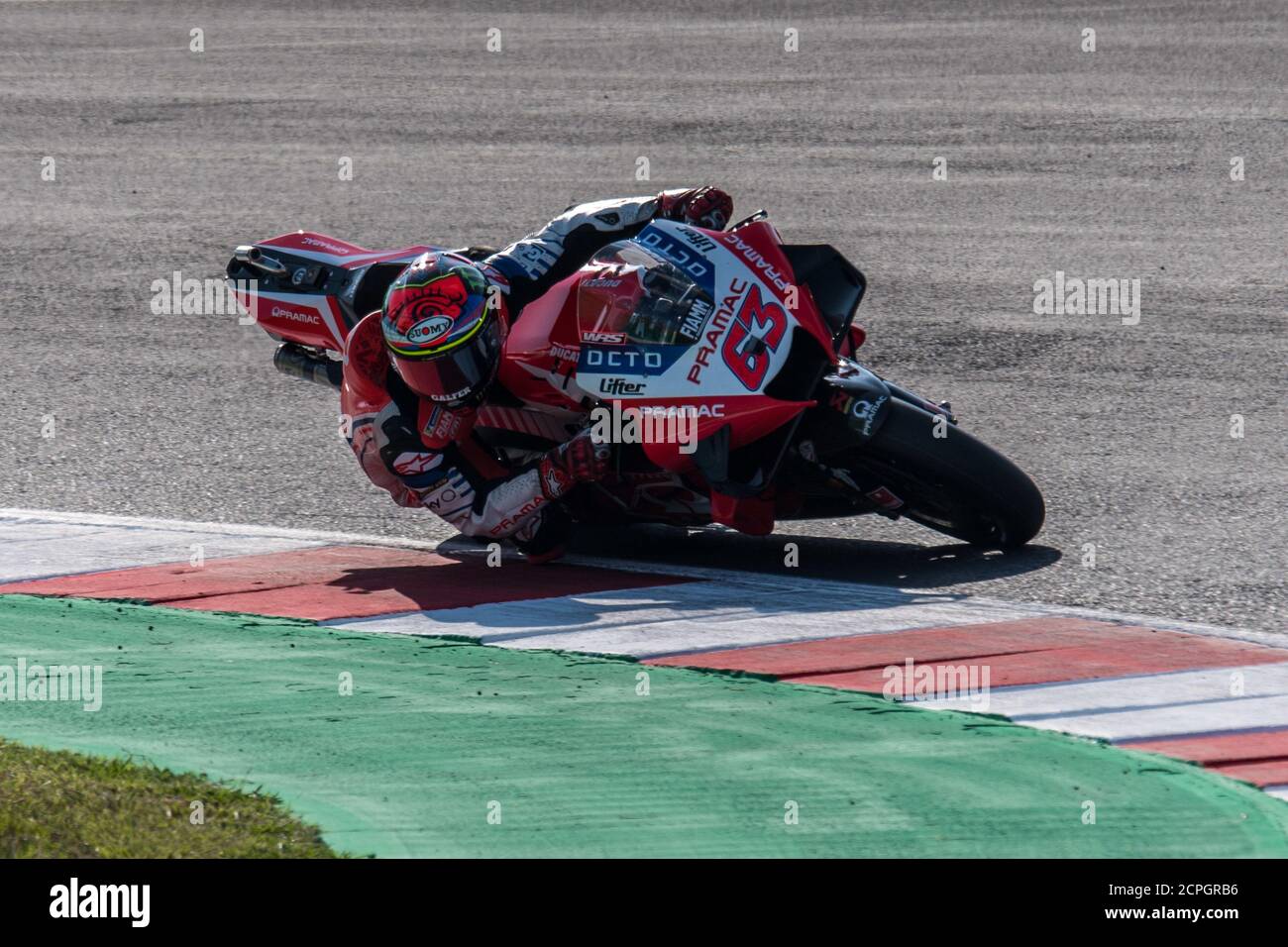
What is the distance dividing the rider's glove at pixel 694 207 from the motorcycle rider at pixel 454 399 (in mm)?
410

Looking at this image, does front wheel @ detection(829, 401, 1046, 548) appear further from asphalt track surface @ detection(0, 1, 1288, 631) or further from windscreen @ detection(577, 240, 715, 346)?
windscreen @ detection(577, 240, 715, 346)

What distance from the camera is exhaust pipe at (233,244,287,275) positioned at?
27.7 feet

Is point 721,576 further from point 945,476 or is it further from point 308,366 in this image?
point 308,366

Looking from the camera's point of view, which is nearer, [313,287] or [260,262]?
[313,287]

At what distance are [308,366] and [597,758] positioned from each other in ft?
11.5

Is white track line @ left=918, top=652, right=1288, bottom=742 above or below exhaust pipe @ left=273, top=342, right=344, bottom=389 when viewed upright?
below

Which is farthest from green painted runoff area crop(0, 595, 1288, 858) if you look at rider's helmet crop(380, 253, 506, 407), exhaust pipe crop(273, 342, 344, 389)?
exhaust pipe crop(273, 342, 344, 389)

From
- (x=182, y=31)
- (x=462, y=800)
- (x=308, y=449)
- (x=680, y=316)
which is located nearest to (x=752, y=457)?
(x=680, y=316)

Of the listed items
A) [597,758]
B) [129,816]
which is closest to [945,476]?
[597,758]

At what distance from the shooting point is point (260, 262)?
27.9ft

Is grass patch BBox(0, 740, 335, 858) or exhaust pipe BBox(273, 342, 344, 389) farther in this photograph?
exhaust pipe BBox(273, 342, 344, 389)

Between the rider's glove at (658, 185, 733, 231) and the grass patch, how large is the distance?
361 centimetres

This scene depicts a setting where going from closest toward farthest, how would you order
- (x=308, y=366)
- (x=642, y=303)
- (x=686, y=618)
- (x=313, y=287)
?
1. (x=686, y=618)
2. (x=642, y=303)
3. (x=313, y=287)
4. (x=308, y=366)

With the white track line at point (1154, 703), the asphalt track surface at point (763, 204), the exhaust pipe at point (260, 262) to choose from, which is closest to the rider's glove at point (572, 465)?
the asphalt track surface at point (763, 204)
